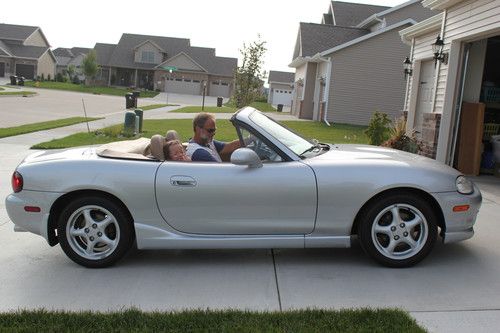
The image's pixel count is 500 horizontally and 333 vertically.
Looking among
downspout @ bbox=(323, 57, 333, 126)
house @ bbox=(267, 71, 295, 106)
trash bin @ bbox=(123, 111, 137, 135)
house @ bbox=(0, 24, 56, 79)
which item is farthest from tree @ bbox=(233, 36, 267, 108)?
house @ bbox=(0, 24, 56, 79)

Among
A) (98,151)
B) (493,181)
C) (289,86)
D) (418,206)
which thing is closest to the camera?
(418,206)

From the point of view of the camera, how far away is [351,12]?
38.2 m

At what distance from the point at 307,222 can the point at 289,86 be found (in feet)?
215

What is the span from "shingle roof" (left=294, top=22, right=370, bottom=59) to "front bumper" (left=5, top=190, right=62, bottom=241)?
2880 centimetres

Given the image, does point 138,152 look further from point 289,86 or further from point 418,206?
point 289,86

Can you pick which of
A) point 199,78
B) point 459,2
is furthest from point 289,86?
point 459,2

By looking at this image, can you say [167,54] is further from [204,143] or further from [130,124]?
[204,143]

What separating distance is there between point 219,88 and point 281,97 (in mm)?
9001

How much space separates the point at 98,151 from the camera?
505cm

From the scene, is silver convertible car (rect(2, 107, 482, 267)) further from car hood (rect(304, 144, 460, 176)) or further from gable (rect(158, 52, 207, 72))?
gable (rect(158, 52, 207, 72))

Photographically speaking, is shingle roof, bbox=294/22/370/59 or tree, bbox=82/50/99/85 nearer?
shingle roof, bbox=294/22/370/59

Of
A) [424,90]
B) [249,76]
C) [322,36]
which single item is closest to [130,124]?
[249,76]

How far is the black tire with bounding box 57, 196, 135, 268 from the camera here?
4.62 meters

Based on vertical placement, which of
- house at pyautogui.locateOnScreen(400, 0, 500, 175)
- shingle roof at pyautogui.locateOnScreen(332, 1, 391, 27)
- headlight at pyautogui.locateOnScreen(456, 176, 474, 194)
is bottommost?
headlight at pyautogui.locateOnScreen(456, 176, 474, 194)
